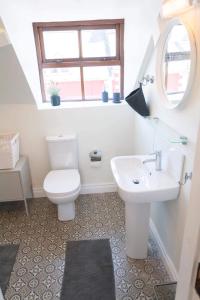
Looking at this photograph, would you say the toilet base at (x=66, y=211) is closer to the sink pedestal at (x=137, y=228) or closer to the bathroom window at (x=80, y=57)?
the sink pedestal at (x=137, y=228)

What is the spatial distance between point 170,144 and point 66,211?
1336mm

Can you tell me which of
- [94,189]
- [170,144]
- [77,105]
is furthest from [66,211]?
[170,144]

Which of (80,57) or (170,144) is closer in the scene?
(170,144)

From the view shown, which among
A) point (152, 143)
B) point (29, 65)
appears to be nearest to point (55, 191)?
point (152, 143)

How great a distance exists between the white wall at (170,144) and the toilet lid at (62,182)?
79cm

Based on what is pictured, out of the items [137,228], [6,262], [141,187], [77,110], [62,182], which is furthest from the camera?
[77,110]

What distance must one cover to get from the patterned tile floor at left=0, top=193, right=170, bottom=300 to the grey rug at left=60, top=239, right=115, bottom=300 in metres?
0.05

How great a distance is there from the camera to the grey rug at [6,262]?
1777 millimetres

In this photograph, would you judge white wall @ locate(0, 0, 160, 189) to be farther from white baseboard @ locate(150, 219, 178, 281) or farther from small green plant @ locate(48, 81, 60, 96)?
white baseboard @ locate(150, 219, 178, 281)

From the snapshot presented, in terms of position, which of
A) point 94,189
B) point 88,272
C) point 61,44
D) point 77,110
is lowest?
point 88,272

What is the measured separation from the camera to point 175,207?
1.67 m

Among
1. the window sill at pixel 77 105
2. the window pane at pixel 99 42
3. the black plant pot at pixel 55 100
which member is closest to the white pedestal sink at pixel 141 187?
the window sill at pixel 77 105

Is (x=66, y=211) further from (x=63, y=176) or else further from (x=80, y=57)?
(x=80, y=57)

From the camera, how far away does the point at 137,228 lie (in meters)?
1.83
